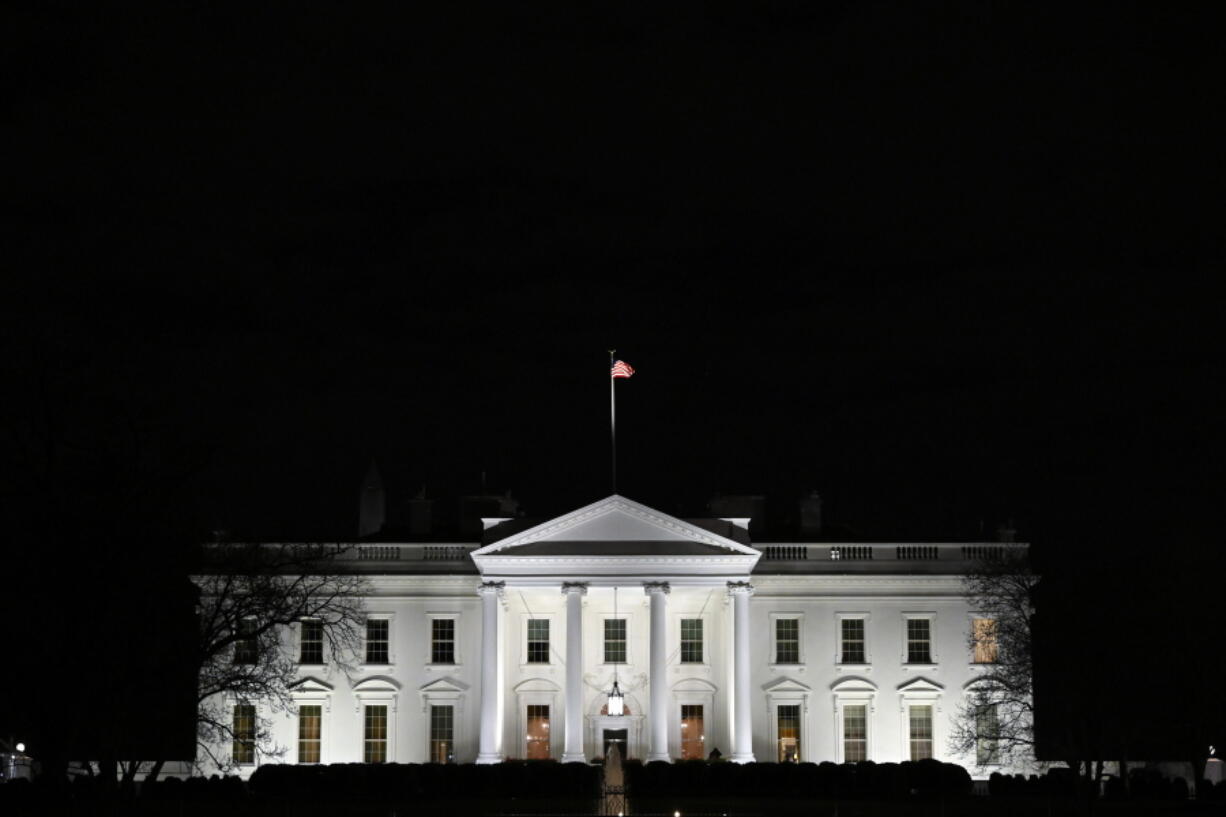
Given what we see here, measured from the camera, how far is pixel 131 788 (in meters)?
45.7

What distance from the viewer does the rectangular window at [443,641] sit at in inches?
2482

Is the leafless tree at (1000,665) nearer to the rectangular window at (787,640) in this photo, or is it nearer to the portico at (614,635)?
the rectangular window at (787,640)

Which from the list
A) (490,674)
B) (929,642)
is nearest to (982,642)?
(929,642)

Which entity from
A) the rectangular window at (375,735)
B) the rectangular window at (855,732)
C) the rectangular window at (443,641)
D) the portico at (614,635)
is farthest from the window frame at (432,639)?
the rectangular window at (855,732)

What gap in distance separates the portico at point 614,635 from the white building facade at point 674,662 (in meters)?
0.08

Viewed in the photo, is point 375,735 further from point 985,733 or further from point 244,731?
point 985,733

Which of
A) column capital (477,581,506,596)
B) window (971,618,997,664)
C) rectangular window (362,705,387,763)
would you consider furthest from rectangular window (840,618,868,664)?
rectangular window (362,705,387,763)

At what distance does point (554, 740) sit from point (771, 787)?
1151 centimetres

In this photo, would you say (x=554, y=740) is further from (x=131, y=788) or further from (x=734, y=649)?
(x=131, y=788)

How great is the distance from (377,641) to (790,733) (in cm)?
1503

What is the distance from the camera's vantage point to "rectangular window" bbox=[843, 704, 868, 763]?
62531mm

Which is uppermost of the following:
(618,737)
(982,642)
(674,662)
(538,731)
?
(982,642)

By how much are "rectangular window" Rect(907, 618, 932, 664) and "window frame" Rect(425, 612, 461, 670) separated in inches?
632

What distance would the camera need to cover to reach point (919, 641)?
207 feet
